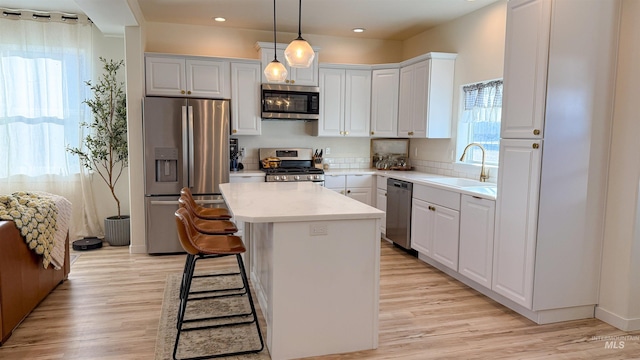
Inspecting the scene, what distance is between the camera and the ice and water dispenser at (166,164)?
182 inches

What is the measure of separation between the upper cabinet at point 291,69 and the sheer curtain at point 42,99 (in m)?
2.09

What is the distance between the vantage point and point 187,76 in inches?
195

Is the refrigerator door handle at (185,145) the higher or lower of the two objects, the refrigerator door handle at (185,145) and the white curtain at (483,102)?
the lower

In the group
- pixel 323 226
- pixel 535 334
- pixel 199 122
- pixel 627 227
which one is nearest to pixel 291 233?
pixel 323 226

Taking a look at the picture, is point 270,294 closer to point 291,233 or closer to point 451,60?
point 291,233

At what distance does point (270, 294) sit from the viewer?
2533 mm

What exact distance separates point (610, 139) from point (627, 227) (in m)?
0.62

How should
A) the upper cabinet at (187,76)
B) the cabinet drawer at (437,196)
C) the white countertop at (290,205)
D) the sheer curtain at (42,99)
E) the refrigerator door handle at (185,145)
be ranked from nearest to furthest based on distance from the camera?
1. the white countertop at (290,205)
2. the cabinet drawer at (437,196)
3. the refrigerator door handle at (185,145)
4. the upper cabinet at (187,76)
5. the sheer curtain at (42,99)

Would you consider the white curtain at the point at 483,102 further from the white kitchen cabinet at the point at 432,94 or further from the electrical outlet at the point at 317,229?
the electrical outlet at the point at 317,229

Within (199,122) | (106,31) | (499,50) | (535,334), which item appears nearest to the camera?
(535,334)

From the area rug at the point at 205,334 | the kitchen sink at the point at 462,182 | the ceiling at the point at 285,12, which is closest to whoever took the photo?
the area rug at the point at 205,334

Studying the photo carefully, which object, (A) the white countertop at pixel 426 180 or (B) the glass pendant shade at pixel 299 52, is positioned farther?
(A) the white countertop at pixel 426 180

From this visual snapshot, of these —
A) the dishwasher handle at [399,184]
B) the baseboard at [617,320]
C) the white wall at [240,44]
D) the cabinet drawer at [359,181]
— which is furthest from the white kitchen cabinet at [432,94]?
the baseboard at [617,320]

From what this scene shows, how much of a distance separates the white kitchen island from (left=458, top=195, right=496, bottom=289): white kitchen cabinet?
1.25 m
